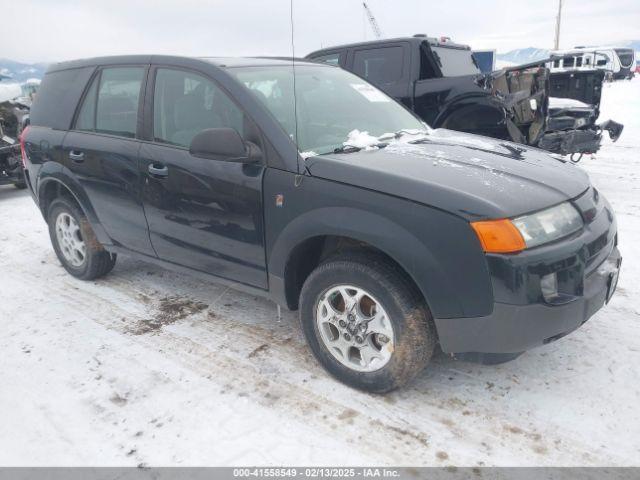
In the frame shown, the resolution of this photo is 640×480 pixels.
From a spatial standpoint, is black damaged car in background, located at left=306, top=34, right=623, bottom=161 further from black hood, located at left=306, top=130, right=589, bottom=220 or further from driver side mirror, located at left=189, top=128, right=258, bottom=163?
driver side mirror, located at left=189, top=128, right=258, bottom=163

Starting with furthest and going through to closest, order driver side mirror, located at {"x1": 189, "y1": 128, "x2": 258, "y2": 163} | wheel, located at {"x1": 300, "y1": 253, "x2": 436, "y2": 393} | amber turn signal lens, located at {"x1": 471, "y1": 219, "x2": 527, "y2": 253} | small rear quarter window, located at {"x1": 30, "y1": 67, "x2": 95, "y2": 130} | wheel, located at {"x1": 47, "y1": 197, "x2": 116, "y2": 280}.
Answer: wheel, located at {"x1": 47, "y1": 197, "x2": 116, "y2": 280} → small rear quarter window, located at {"x1": 30, "y1": 67, "x2": 95, "y2": 130} → driver side mirror, located at {"x1": 189, "y1": 128, "x2": 258, "y2": 163} → wheel, located at {"x1": 300, "y1": 253, "x2": 436, "y2": 393} → amber turn signal lens, located at {"x1": 471, "y1": 219, "x2": 527, "y2": 253}

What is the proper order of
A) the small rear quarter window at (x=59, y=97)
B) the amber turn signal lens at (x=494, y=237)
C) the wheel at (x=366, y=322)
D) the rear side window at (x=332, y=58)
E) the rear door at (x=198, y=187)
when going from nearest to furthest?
the amber turn signal lens at (x=494, y=237), the wheel at (x=366, y=322), the rear door at (x=198, y=187), the small rear quarter window at (x=59, y=97), the rear side window at (x=332, y=58)

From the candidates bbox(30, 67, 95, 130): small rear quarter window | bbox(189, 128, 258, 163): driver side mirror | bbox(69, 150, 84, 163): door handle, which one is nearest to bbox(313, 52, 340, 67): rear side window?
bbox(30, 67, 95, 130): small rear quarter window

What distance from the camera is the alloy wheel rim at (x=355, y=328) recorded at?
2.52 metres

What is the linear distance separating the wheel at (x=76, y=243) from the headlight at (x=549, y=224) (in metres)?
3.35

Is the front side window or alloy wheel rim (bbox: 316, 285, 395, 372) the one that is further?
the front side window

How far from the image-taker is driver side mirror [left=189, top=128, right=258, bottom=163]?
8.78 ft

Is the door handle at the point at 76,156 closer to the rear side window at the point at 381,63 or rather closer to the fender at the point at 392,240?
the fender at the point at 392,240

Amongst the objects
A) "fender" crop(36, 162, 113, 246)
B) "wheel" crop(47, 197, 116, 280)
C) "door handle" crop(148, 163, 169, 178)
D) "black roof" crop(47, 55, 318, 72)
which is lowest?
"wheel" crop(47, 197, 116, 280)

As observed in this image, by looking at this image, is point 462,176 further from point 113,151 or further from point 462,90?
point 462,90

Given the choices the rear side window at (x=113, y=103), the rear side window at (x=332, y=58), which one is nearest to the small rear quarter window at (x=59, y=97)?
the rear side window at (x=113, y=103)

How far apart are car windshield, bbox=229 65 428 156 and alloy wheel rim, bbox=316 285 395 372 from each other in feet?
2.64

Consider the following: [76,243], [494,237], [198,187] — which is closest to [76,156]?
[76,243]

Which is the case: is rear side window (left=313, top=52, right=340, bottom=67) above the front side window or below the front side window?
above
